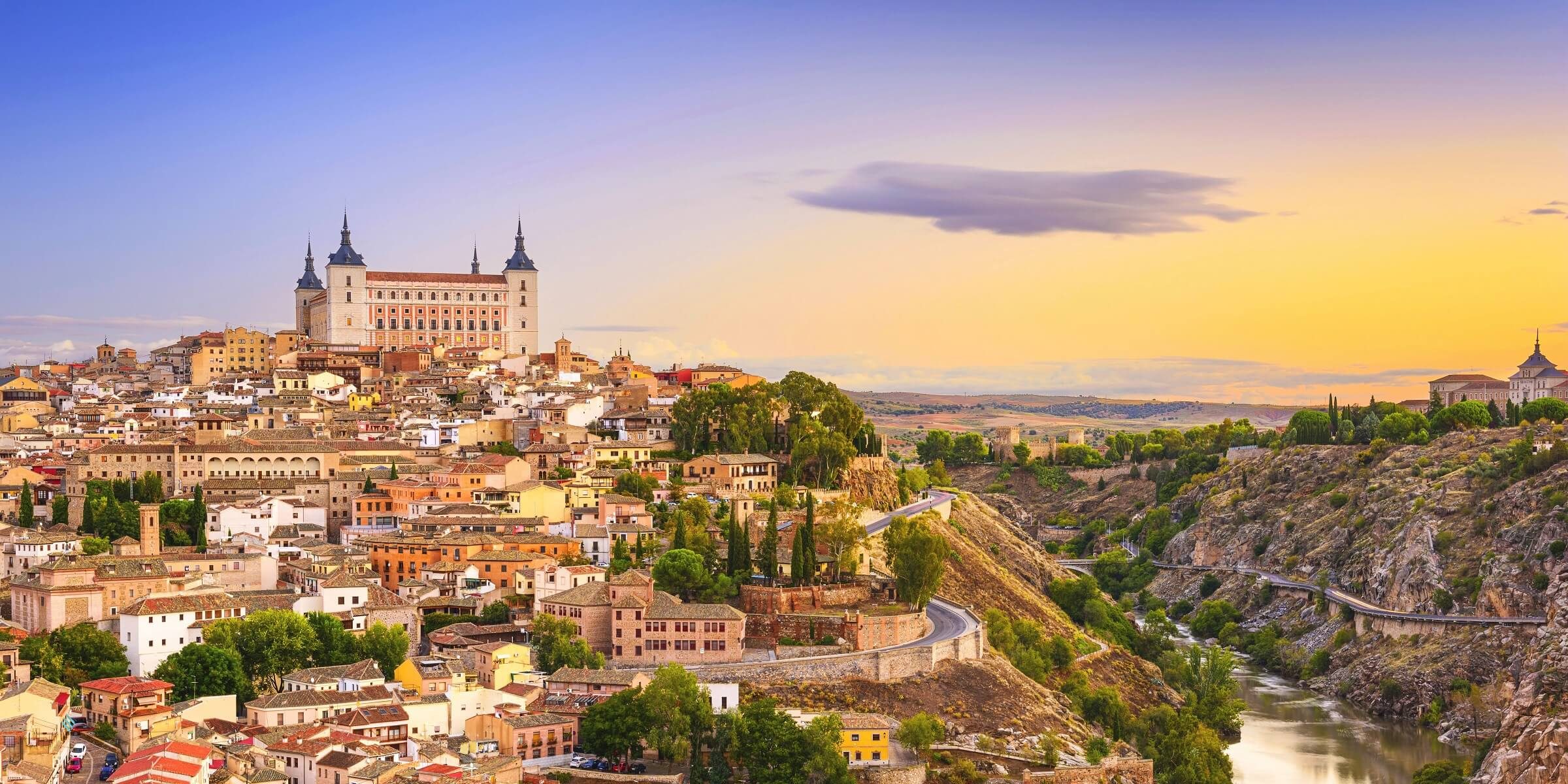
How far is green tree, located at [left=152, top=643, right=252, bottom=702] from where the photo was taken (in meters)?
41.6

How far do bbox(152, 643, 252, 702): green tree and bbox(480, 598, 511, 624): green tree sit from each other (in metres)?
7.82

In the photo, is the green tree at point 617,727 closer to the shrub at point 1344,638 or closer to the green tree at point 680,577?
the green tree at point 680,577

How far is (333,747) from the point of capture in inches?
1470

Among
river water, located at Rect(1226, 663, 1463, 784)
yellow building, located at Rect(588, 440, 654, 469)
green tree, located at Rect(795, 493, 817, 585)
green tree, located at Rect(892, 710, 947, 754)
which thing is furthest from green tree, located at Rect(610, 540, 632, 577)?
river water, located at Rect(1226, 663, 1463, 784)

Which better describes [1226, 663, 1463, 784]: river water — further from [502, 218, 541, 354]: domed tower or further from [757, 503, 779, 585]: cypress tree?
[502, 218, 541, 354]: domed tower

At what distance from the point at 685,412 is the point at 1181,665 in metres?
21.2

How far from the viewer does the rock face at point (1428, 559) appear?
A: 62594 mm

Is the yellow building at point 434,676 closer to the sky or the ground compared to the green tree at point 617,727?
closer to the sky

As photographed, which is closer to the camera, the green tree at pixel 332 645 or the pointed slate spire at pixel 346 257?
the green tree at pixel 332 645

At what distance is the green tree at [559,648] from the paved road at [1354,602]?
1603 inches

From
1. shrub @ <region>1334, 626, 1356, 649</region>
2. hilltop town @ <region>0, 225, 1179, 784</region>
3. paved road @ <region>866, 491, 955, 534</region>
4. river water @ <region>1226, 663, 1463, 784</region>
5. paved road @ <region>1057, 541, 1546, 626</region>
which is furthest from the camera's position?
shrub @ <region>1334, 626, 1356, 649</region>

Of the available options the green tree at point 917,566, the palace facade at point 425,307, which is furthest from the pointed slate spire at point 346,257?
the green tree at point 917,566

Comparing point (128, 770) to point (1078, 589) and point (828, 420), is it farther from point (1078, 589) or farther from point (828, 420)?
point (1078, 589)

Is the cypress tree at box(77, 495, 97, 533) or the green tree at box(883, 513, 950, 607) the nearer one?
the cypress tree at box(77, 495, 97, 533)
